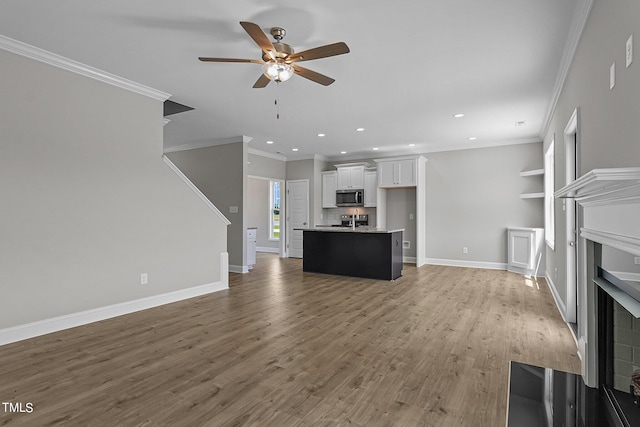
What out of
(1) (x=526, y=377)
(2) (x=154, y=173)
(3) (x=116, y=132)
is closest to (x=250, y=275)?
(2) (x=154, y=173)

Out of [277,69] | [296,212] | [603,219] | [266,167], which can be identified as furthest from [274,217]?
[603,219]

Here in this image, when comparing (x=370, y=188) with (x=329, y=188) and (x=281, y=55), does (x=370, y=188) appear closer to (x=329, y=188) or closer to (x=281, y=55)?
(x=329, y=188)

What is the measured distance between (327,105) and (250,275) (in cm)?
360

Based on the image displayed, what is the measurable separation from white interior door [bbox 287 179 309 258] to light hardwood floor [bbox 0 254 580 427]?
447cm

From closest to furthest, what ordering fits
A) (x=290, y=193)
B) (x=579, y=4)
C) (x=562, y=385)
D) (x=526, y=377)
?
(x=562, y=385)
(x=526, y=377)
(x=579, y=4)
(x=290, y=193)

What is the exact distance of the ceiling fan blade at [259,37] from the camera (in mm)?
2339

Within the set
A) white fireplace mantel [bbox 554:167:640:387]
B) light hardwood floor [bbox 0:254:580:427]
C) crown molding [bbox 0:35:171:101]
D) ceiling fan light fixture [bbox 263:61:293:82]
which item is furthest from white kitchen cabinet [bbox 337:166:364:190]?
white fireplace mantel [bbox 554:167:640:387]

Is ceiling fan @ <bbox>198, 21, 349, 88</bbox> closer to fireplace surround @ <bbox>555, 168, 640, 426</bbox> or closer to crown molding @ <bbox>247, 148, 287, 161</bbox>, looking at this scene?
fireplace surround @ <bbox>555, 168, 640, 426</bbox>

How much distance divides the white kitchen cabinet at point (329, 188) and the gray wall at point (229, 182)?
9.21ft

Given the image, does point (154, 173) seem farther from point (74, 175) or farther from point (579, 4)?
point (579, 4)

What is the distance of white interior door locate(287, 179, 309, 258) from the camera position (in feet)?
29.4

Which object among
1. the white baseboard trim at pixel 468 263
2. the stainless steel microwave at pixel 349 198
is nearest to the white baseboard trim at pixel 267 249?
the stainless steel microwave at pixel 349 198

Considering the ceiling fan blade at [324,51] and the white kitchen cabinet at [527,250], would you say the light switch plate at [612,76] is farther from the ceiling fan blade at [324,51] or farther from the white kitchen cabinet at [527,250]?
the white kitchen cabinet at [527,250]

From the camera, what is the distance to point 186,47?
10.4 ft
